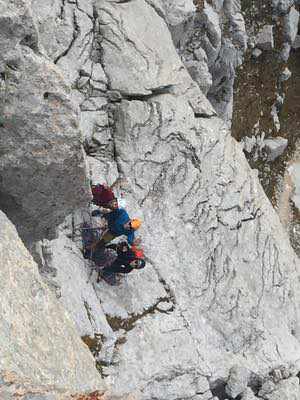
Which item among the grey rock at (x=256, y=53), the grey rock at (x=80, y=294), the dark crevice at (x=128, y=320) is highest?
the grey rock at (x=256, y=53)

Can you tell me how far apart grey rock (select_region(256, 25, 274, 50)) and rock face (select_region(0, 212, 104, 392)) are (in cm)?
3519

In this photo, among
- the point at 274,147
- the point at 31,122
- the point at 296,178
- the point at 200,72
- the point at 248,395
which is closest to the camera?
the point at 31,122

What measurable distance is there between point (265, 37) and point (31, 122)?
3412 centimetres

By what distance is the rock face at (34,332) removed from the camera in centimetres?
852

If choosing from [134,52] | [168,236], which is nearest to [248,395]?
[168,236]

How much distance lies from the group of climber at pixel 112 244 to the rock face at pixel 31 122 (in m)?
5.85

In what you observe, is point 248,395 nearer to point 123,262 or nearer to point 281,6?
point 123,262

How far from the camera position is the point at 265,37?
41125mm

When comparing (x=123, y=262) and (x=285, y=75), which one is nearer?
(x=123, y=262)

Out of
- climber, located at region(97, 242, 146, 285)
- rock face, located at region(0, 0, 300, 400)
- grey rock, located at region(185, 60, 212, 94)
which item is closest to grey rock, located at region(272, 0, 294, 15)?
grey rock, located at region(185, 60, 212, 94)

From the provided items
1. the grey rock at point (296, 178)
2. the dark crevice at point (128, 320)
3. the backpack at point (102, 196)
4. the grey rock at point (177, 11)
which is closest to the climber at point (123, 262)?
the dark crevice at point (128, 320)

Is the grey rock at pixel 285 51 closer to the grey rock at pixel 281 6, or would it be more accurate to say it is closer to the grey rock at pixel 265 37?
the grey rock at pixel 265 37

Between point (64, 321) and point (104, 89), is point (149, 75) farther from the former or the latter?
point (64, 321)

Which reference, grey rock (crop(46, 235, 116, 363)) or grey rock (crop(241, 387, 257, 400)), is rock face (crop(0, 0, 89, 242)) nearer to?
grey rock (crop(46, 235, 116, 363))
